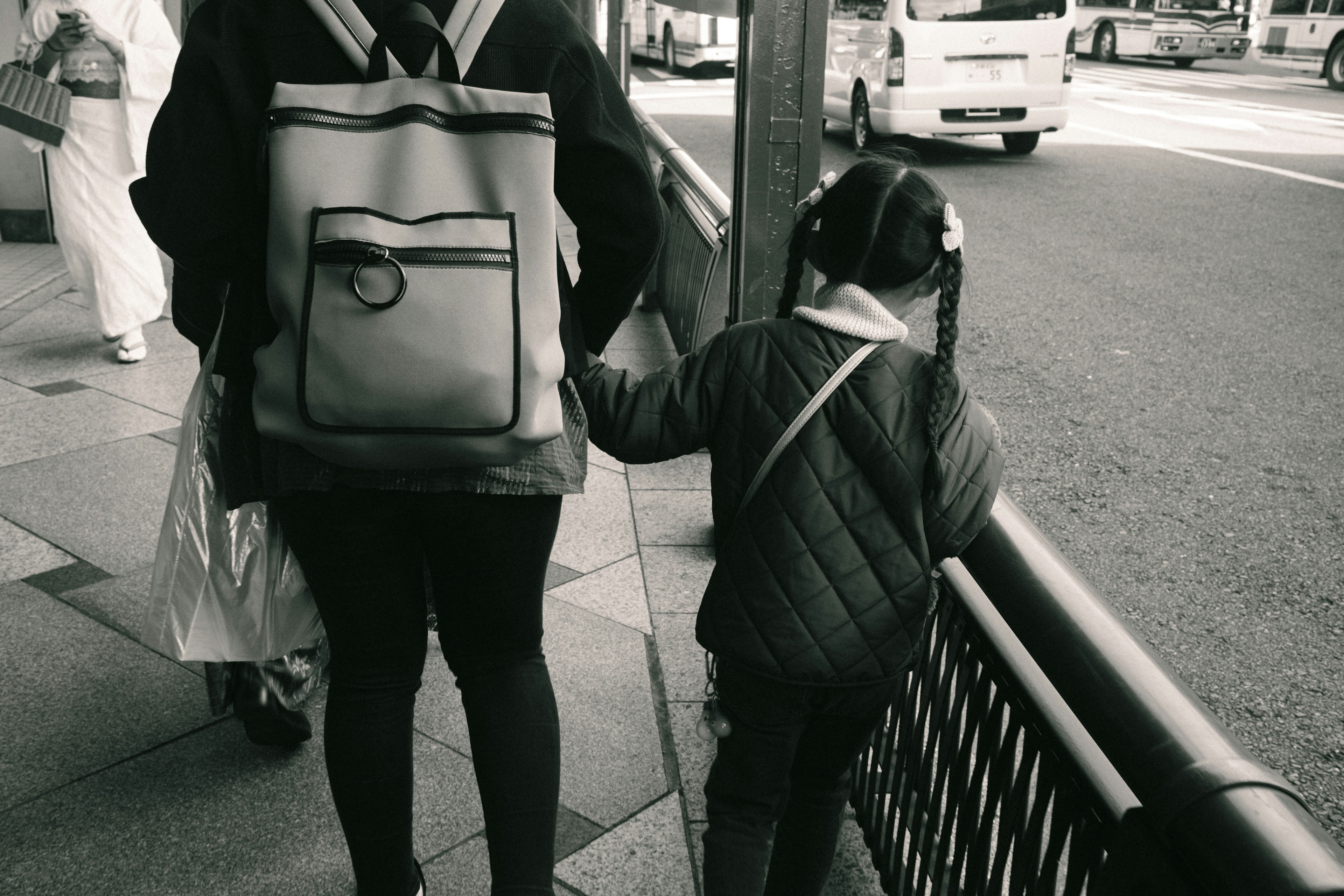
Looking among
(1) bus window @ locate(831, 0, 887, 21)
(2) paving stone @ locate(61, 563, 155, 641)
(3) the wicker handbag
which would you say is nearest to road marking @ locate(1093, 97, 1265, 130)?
(1) bus window @ locate(831, 0, 887, 21)

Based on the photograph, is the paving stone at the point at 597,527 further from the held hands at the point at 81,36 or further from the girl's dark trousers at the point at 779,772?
the held hands at the point at 81,36

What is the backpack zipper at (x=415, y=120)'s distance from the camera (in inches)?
54.4

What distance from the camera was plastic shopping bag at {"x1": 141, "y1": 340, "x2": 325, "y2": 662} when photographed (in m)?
2.14

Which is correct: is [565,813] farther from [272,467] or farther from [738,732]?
[272,467]

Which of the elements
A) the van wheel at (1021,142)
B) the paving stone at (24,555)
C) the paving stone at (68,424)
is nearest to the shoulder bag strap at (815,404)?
the paving stone at (24,555)

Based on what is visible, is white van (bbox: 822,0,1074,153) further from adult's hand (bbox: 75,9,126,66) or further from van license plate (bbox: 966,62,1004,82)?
adult's hand (bbox: 75,9,126,66)

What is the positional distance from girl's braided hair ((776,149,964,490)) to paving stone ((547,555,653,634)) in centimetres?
163

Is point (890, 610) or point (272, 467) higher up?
point (272, 467)

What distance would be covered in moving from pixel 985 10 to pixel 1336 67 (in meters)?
13.8

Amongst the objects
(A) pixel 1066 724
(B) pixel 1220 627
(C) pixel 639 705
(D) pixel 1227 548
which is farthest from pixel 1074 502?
(A) pixel 1066 724

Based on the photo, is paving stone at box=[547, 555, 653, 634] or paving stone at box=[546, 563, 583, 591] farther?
paving stone at box=[546, 563, 583, 591]

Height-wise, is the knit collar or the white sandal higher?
the knit collar

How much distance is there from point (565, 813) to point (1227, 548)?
2.77 metres

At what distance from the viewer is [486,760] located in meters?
1.77
